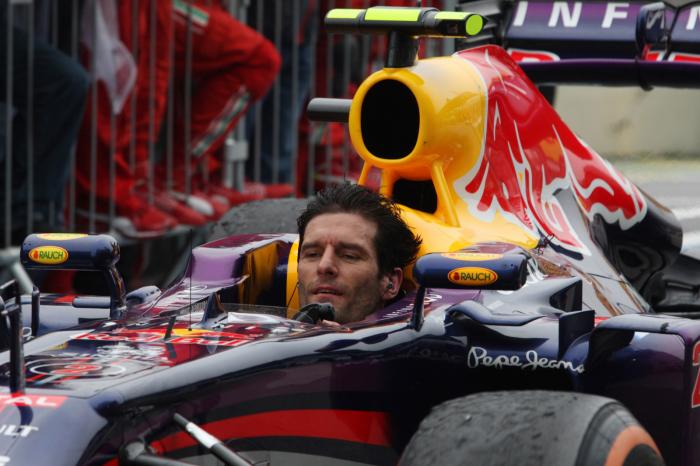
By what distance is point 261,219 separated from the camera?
673 centimetres

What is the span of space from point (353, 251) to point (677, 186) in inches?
164

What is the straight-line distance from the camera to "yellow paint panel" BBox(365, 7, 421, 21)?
18.5 ft

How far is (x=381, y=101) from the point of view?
5.71 m

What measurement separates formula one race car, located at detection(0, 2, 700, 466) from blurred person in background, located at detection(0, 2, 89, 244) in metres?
2.24

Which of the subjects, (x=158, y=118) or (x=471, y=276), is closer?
(x=471, y=276)

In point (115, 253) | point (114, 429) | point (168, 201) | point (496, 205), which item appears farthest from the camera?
point (168, 201)

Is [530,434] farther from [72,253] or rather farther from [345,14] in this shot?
[345,14]

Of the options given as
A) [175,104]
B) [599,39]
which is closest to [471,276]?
[599,39]

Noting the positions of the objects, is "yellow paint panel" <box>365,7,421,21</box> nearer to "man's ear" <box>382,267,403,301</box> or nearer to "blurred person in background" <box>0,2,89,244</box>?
"man's ear" <box>382,267,403,301</box>

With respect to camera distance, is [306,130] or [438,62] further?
[306,130]

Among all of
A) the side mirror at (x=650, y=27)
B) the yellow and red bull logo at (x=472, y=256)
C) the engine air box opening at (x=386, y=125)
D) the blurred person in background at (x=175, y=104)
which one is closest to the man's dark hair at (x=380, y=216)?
the engine air box opening at (x=386, y=125)

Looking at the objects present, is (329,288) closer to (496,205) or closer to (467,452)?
(496,205)

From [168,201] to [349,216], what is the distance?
14.1ft

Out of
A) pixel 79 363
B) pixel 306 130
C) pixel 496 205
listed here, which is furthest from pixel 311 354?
pixel 306 130
